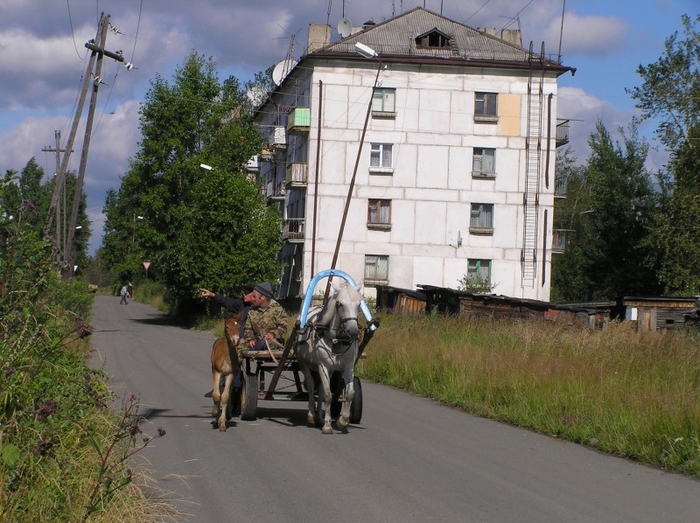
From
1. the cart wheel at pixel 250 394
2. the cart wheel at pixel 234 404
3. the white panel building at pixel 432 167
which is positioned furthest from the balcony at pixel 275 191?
the cart wheel at pixel 250 394

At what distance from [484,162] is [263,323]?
43.3 metres

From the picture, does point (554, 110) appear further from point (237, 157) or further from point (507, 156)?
point (237, 157)

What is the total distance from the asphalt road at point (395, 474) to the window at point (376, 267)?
39.6m

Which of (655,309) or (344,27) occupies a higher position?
(344,27)

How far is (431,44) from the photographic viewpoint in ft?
190

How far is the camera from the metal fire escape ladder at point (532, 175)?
5647 centimetres

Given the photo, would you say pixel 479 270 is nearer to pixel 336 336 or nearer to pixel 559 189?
pixel 559 189

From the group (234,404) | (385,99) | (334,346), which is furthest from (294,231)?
(334,346)

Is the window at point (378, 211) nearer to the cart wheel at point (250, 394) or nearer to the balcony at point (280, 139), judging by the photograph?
the balcony at point (280, 139)

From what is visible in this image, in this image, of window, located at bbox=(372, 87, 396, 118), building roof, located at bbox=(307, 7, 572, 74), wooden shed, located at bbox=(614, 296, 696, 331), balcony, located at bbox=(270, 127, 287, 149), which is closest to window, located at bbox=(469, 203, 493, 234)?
window, located at bbox=(372, 87, 396, 118)

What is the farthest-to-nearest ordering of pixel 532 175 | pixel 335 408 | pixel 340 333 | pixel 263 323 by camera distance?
1. pixel 532 175
2. pixel 335 408
3. pixel 263 323
4. pixel 340 333

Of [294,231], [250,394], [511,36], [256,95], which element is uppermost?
[511,36]

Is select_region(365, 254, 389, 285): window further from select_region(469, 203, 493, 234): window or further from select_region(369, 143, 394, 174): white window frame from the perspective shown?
select_region(469, 203, 493, 234): window

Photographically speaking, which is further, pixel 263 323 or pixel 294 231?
pixel 294 231
